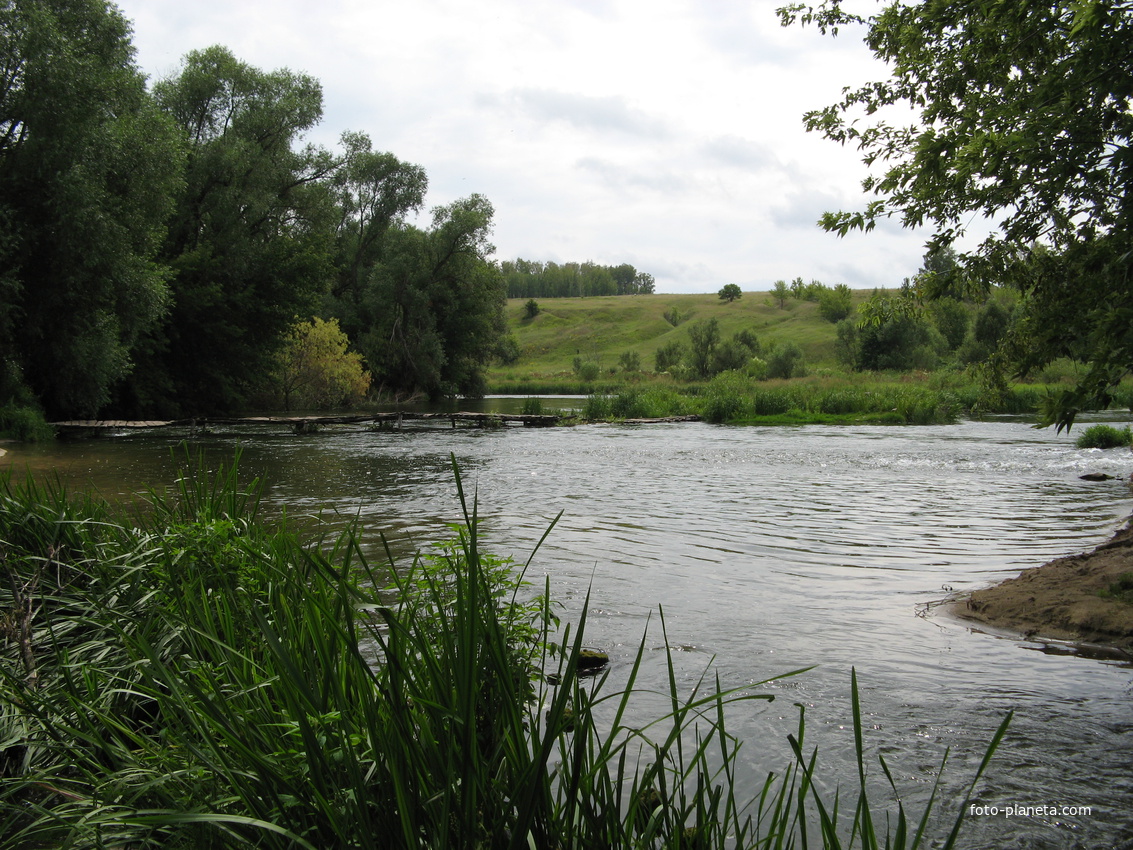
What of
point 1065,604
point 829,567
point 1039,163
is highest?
point 1039,163

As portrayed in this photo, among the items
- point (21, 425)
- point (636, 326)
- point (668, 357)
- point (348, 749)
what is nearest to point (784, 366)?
point (668, 357)

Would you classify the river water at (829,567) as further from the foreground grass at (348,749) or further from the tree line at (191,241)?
the tree line at (191,241)

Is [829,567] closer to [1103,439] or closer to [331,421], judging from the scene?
[1103,439]

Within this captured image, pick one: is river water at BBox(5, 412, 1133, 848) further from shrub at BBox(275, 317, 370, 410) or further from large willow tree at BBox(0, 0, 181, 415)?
shrub at BBox(275, 317, 370, 410)

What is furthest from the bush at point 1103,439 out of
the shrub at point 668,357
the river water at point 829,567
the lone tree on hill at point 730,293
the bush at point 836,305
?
the lone tree on hill at point 730,293

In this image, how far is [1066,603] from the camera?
6.53 metres

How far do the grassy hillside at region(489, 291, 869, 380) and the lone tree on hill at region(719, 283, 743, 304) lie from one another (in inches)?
69.0

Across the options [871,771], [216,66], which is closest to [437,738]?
[871,771]

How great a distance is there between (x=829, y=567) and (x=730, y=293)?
14998 centimetres

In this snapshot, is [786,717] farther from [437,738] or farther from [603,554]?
[603,554]

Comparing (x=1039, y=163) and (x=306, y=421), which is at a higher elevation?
(x=1039, y=163)

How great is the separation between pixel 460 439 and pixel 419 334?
87.4 ft

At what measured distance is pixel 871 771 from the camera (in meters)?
4.28

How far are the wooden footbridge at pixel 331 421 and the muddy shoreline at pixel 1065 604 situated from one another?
25393mm
